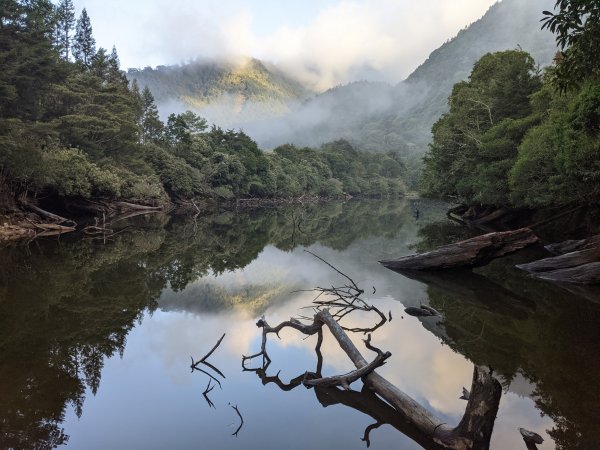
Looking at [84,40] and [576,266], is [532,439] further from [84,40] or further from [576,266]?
[84,40]

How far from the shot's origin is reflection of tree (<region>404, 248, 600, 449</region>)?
20.3 ft

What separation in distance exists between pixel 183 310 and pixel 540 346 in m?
8.66

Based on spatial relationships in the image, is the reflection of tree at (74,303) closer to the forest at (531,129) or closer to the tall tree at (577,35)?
the tall tree at (577,35)

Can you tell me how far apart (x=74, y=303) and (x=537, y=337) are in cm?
1168

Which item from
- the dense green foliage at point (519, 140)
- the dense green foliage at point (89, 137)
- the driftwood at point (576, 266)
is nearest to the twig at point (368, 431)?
the dense green foliage at point (519, 140)

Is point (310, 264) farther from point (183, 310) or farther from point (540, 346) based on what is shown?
point (540, 346)

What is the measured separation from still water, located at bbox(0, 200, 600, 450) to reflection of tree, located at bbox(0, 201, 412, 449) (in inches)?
1.7

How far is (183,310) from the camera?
1185cm

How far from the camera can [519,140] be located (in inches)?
1061

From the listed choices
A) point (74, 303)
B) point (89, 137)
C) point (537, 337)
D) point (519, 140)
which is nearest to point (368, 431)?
point (537, 337)

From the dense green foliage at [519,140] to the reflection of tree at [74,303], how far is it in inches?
400

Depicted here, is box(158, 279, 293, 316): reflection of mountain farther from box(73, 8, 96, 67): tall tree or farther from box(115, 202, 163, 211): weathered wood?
box(73, 8, 96, 67): tall tree

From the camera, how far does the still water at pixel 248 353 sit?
572 cm

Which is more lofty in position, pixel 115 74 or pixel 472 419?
pixel 115 74
